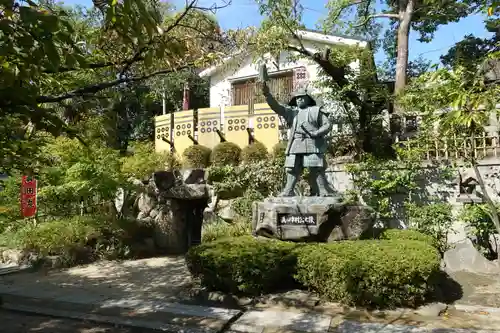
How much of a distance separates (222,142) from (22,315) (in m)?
10.3

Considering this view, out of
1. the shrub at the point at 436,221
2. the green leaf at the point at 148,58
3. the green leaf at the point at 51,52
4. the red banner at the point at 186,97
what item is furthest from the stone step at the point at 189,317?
the red banner at the point at 186,97

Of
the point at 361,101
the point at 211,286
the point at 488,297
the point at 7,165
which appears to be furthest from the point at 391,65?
the point at 7,165

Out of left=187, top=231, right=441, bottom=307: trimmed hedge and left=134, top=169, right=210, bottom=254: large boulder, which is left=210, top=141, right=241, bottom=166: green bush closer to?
left=134, top=169, right=210, bottom=254: large boulder

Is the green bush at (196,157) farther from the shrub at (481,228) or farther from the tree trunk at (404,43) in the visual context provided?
the shrub at (481,228)

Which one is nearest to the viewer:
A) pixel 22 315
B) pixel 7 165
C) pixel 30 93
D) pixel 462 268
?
pixel 30 93

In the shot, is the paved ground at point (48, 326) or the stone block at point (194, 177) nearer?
the paved ground at point (48, 326)

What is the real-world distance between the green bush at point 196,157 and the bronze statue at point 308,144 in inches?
290

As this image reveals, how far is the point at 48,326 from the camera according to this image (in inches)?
222

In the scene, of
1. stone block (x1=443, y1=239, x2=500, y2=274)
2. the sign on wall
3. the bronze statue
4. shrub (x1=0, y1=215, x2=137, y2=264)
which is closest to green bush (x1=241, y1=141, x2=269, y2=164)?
the sign on wall

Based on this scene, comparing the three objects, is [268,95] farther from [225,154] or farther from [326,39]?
[326,39]

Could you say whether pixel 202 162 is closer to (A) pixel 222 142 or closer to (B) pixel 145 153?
(A) pixel 222 142

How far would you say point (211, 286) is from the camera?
6754mm

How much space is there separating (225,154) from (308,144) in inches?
281

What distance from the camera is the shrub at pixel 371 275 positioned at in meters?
5.89
